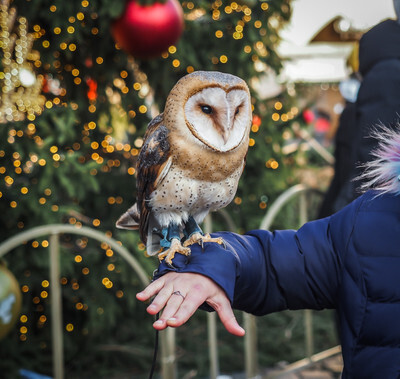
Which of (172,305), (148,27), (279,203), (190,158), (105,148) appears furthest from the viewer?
(105,148)

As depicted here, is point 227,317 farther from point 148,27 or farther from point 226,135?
point 148,27

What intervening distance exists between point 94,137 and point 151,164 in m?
2.39

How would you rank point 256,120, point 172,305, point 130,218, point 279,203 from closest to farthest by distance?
point 172,305, point 130,218, point 279,203, point 256,120

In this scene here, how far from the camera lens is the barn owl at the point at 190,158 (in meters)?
0.82

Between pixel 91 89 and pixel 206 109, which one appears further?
pixel 91 89

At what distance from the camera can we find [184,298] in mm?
765

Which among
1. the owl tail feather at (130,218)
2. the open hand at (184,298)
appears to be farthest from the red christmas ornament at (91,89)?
the open hand at (184,298)

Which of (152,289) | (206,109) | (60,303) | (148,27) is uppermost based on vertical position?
(148,27)

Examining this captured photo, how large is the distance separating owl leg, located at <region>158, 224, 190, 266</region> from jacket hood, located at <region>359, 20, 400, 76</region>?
43.8 inches

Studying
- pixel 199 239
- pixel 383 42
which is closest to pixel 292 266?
pixel 199 239

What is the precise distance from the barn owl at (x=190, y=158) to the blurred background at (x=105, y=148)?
1.44 m

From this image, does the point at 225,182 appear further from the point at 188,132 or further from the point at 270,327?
the point at 270,327

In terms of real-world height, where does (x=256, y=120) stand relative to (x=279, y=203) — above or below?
above

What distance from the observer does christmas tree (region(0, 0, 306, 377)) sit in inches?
98.3
